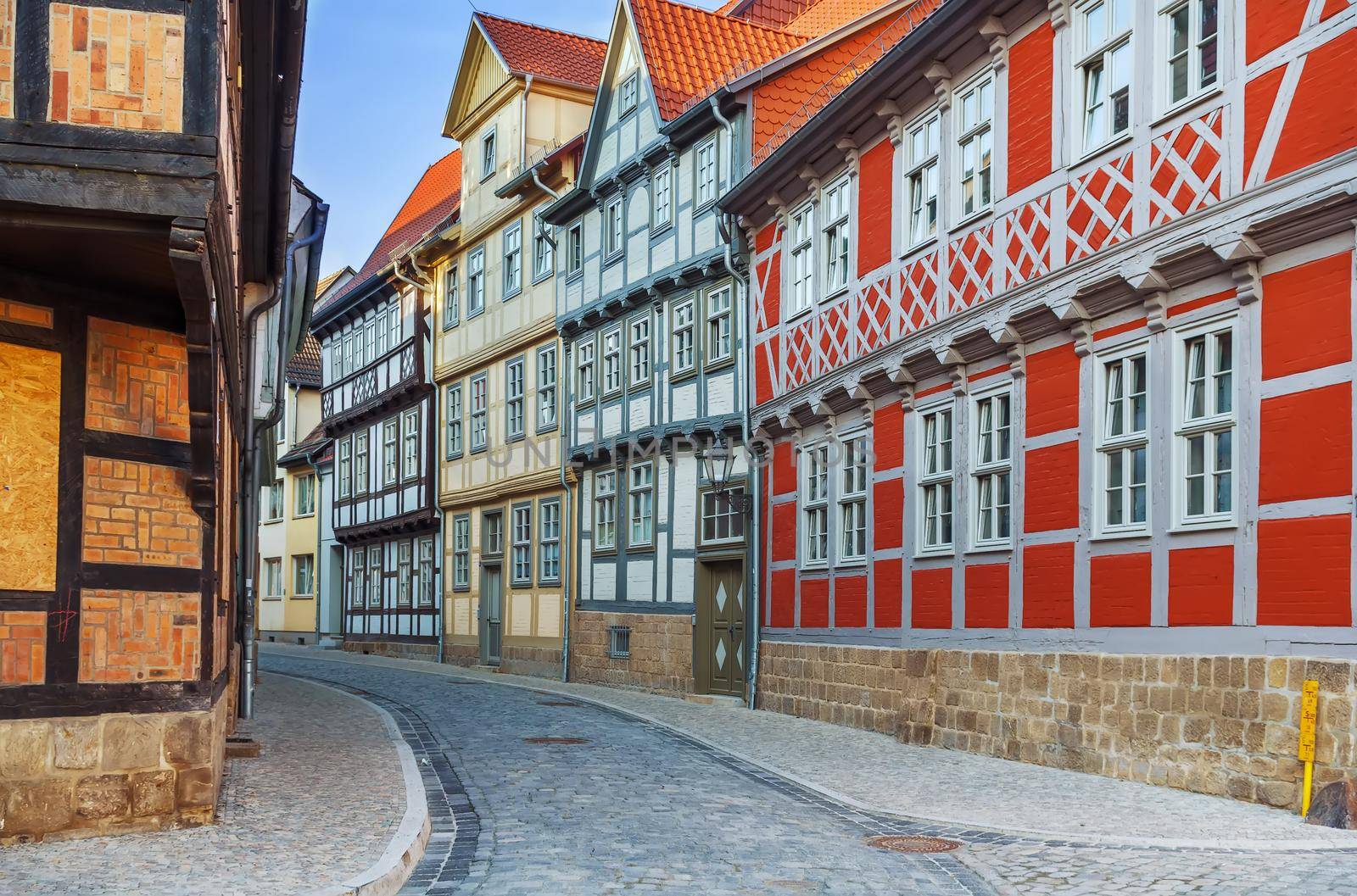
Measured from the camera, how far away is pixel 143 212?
24.1 ft

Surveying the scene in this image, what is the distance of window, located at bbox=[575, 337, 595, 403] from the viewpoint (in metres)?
26.4

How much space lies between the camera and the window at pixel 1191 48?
37.7ft

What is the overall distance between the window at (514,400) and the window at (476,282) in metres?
2.03

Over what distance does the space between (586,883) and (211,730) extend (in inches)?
113

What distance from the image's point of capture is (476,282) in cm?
3186

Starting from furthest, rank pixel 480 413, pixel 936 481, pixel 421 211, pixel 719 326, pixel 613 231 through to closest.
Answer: pixel 421 211 < pixel 480 413 < pixel 613 231 < pixel 719 326 < pixel 936 481

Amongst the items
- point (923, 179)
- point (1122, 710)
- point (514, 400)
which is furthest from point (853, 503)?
point (514, 400)

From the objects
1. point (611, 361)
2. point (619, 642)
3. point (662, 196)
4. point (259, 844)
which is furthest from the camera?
point (611, 361)

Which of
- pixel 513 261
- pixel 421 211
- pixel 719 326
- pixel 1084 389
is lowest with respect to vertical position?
pixel 1084 389

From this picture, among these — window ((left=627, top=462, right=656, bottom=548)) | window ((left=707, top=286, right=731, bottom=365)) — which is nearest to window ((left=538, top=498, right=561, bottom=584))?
window ((left=627, top=462, right=656, bottom=548))

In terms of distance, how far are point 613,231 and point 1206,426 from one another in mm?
15830

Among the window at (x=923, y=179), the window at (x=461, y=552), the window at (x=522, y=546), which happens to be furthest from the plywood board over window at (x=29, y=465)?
the window at (x=461, y=552)

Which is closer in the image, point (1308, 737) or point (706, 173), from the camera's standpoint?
point (1308, 737)

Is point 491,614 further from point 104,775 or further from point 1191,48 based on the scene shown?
point 104,775
